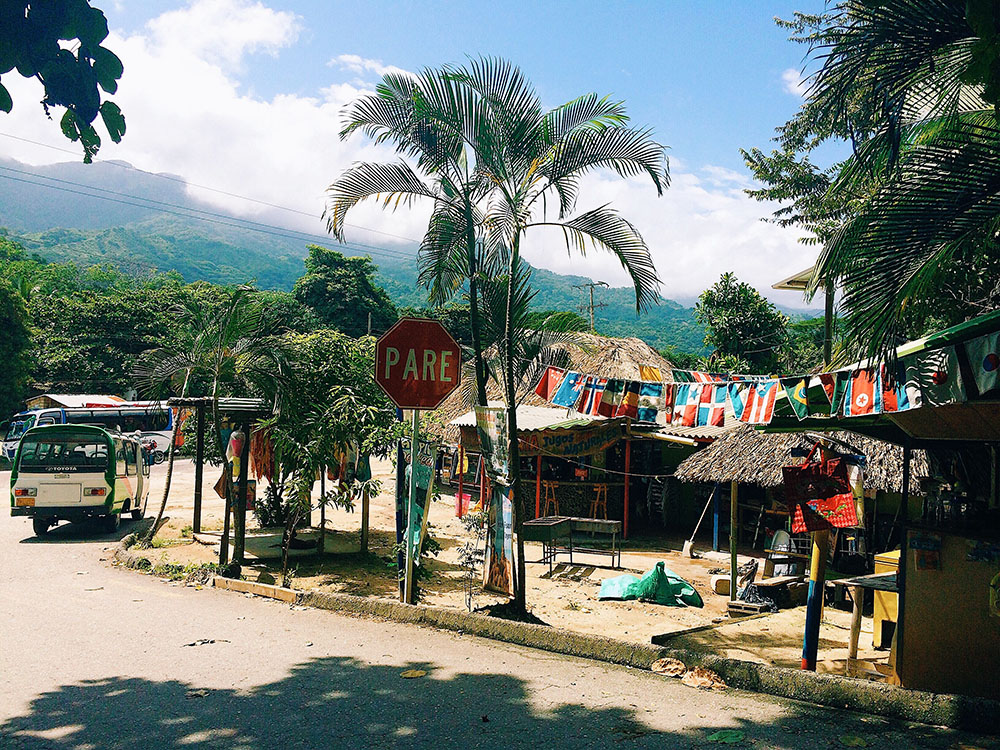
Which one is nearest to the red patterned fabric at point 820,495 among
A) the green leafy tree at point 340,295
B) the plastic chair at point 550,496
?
the plastic chair at point 550,496

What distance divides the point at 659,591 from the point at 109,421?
1232 inches

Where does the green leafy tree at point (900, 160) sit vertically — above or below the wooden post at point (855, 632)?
above

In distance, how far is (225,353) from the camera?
11.5 metres

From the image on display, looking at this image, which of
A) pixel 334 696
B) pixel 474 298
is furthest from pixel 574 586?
pixel 334 696

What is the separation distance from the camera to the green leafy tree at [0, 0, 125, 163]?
14.0 ft

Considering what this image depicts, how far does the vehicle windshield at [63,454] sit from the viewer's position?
45.4 feet

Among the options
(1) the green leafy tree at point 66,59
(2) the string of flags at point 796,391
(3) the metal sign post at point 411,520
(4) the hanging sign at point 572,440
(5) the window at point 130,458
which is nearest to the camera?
(1) the green leafy tree at point 66,59

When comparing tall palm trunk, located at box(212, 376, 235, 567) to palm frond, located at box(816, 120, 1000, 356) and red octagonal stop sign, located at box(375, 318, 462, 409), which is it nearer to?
red octagonal stop sign, located at box(375, 318, 462, 409)

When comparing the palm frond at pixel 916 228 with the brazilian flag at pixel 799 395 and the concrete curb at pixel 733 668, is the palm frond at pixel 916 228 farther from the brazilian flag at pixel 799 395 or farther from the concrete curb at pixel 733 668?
the concrete curb at pixel 733 668

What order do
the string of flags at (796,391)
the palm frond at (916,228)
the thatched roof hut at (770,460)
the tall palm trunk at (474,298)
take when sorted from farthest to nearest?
the thatched roof hut at (770,460)
the tall palm trunk at (474,298)
the palm frond at (916,228)
the string of flags at (796,391)

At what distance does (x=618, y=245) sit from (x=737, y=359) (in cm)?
1972

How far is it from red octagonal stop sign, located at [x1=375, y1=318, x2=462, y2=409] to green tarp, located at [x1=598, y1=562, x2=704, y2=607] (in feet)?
16.8

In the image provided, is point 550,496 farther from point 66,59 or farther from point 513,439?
point 66,59

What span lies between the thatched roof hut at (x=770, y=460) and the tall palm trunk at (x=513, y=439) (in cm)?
481
